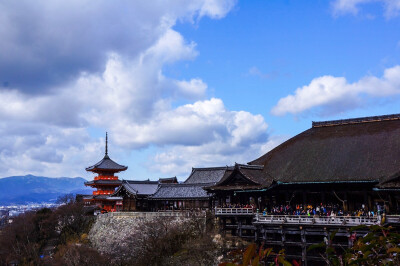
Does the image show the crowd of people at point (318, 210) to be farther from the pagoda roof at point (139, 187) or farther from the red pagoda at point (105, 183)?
the red pagoda at point (105, 183)

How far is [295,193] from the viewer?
39188 millimetres

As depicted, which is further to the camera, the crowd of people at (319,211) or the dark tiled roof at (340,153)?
the dark tiled roof at (340,153)

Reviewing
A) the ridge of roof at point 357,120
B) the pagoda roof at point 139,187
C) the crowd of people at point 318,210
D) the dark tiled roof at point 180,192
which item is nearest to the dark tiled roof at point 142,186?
the pagoda roof at point 139,187

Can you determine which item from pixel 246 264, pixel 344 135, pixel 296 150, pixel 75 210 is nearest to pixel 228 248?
pixel 296 150

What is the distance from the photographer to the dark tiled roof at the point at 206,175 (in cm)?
5734

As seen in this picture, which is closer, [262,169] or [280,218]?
[280,218]

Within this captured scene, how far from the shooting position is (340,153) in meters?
39.3

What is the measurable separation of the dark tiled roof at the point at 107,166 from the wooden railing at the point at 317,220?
40.5 meters

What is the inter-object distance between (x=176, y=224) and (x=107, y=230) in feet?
38.4

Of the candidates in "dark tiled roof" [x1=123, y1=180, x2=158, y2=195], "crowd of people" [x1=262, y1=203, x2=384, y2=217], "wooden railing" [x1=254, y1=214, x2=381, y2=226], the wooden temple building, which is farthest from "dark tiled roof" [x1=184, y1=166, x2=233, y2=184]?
"wooden railing" [x1=254, y1=214, x2=381, y2=226]

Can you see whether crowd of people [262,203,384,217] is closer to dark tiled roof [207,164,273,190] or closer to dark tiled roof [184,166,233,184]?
dark tiled roof [207,164,273,190]

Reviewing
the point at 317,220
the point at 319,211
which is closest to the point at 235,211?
the point at 319,211

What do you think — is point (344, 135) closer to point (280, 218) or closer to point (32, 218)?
point (280, 218)

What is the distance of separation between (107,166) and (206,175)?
22.0m
